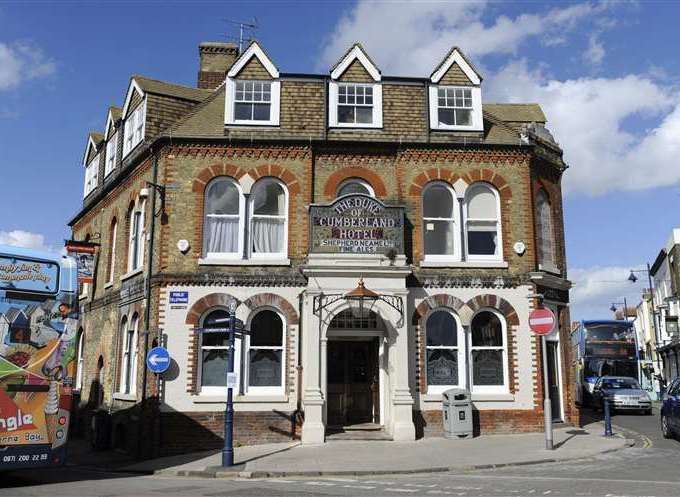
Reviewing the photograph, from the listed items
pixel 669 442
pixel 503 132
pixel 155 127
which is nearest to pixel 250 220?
pixel 155 127

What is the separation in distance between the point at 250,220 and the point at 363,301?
4.00m

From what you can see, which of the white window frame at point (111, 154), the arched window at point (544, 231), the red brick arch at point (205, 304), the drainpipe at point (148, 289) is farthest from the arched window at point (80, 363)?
the arched window at point (544, 231)

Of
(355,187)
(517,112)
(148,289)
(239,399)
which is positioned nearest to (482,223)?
(355,187)

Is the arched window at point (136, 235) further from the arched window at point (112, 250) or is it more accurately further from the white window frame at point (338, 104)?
the white window frame at point (338, 104)

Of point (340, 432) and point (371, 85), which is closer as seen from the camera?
point (340, 432)

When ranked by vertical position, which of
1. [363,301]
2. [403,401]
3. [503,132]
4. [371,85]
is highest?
[371,85]

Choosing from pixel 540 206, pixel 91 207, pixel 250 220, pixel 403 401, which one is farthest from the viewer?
pixel 91 207

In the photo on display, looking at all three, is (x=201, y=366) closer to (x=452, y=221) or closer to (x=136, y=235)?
(x=136, y=235)

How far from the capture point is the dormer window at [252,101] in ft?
62.7

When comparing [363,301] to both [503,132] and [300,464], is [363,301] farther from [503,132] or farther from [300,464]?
[503,132]

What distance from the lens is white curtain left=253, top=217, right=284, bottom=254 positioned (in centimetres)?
1845

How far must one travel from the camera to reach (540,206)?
20438 millimetres

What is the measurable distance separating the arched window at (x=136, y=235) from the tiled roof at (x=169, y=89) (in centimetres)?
377

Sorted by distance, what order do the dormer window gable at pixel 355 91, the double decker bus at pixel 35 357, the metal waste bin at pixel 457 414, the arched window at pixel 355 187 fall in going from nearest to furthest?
1. the double decker bus at pixel 35 357
2. the metal waste bin at pixel 457 414
3. the arched window at pixel 355 187
4. the dormer window gable at pixel 355 91
